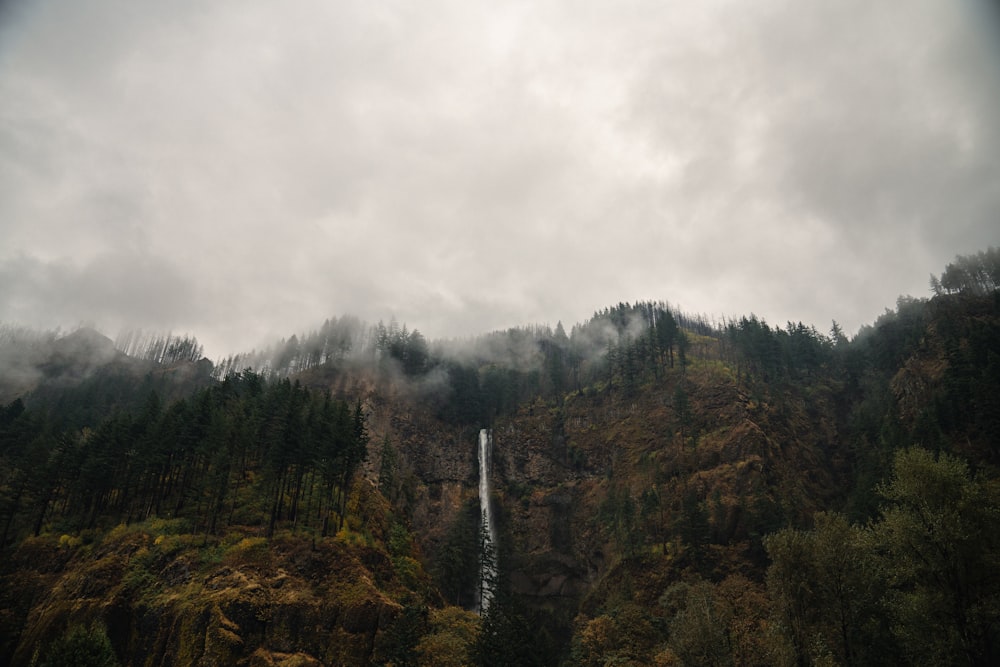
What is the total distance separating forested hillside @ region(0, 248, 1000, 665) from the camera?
4269 centimetres

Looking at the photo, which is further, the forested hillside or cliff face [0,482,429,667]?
cliff face [0,482,429,667]

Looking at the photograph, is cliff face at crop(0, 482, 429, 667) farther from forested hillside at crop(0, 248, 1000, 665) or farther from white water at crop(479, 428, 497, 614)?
white water at crop(479, 428, 497, 614)

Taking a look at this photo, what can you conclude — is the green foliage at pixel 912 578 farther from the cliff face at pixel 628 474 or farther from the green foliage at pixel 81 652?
the green foliage at pixel 81 652

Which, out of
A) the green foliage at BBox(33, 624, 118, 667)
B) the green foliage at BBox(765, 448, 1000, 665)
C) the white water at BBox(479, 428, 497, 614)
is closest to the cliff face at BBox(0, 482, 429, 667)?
the green foliage at BBox(33, 624, 118, 667)

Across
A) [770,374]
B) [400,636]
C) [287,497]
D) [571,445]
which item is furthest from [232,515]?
[770,374]

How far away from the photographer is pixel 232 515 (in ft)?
231

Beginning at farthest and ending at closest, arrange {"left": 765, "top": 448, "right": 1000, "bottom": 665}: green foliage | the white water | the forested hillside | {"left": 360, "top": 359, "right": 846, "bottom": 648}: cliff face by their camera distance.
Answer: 1. the white water
2. {"left": 360, "top": 359, "right": 846, "bottom": 648}: cliff face
3. the forested hillside
4. {"left": 765, "top": 448, "right": 1000, "bottom": 665}: green foliage

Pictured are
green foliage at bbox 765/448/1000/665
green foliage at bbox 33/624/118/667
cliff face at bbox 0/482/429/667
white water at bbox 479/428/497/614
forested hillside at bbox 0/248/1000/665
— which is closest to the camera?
green foliage at bbox 765/448/1000/665

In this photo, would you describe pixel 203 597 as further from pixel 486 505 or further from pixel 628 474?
pixel 628 474

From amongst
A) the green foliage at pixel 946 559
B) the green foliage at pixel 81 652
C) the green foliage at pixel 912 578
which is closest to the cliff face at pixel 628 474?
the green foliage at pixel 912 578

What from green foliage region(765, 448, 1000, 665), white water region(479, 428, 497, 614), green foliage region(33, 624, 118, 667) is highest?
white water region(479, 428, 497, 614)

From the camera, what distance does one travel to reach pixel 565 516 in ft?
378

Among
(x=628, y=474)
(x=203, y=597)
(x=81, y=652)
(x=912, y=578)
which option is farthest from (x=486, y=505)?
(x=912, y=578)

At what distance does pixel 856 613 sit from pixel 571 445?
8995cm
